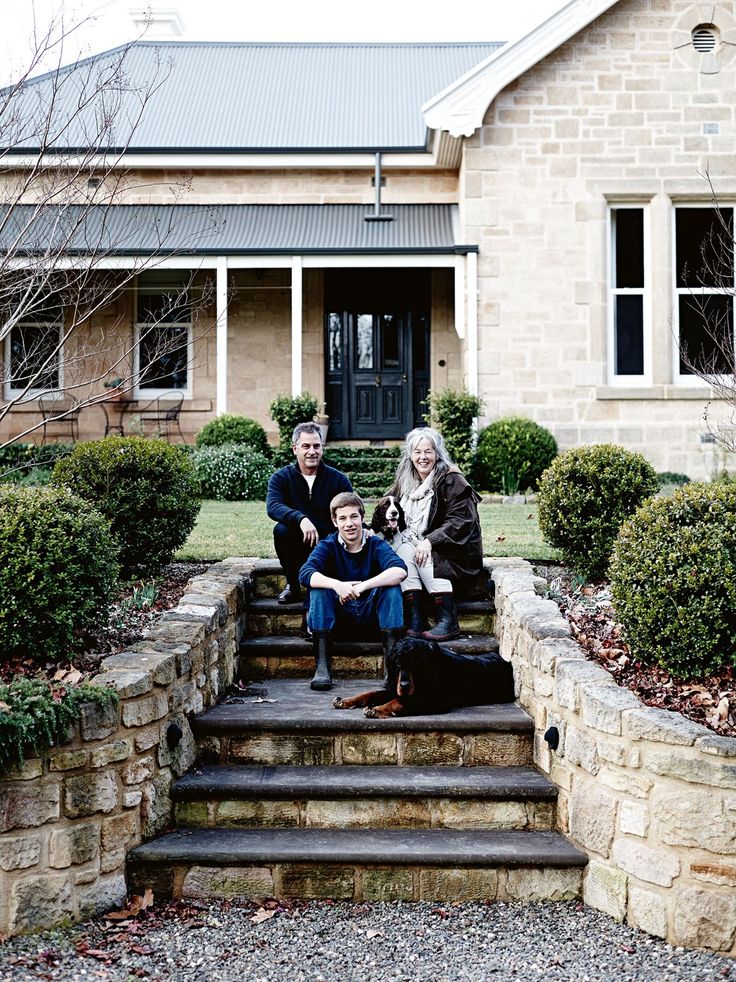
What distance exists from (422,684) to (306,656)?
1064 millimetres

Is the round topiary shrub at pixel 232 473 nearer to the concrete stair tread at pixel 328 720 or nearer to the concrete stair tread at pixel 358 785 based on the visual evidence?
Result: the concrete stair tread at pixel 328 720

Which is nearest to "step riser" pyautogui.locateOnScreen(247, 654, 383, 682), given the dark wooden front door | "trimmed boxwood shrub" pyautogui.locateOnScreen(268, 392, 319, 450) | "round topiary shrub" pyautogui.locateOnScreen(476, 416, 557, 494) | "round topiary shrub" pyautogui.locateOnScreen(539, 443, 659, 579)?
"round topiary shrub" pyautogui.locateOnScreen(539, 443, 659, 579)

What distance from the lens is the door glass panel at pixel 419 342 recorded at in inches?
646

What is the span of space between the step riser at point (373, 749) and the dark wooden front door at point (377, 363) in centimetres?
1140

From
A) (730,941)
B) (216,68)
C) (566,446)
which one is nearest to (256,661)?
(730,941)

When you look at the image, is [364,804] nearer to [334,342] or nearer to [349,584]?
[349,584]

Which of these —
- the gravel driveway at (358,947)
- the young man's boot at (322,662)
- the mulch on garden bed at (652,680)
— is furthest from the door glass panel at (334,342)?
the gravel driveway at (358,947)

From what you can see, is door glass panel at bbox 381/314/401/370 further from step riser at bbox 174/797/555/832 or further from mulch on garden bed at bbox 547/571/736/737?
step riser at bbox 174/797/555/832

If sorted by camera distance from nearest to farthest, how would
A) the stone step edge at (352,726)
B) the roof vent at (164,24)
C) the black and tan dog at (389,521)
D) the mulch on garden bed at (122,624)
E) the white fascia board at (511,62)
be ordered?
the mulch on garden bed at (122,624)
the stone step edge at (352,726)
the black and tan dog at (389,521)
the white fascia board at (511,62)
the roof vent at (164,24)

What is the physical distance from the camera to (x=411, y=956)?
3.81m

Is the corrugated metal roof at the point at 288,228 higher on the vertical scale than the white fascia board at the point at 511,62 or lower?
lower

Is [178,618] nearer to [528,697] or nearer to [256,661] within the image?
[256,661]

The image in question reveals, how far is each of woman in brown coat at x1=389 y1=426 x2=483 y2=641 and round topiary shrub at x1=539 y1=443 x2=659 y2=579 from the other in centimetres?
64

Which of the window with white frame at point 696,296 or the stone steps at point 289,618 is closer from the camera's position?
→ the stone steps at point 289,618
